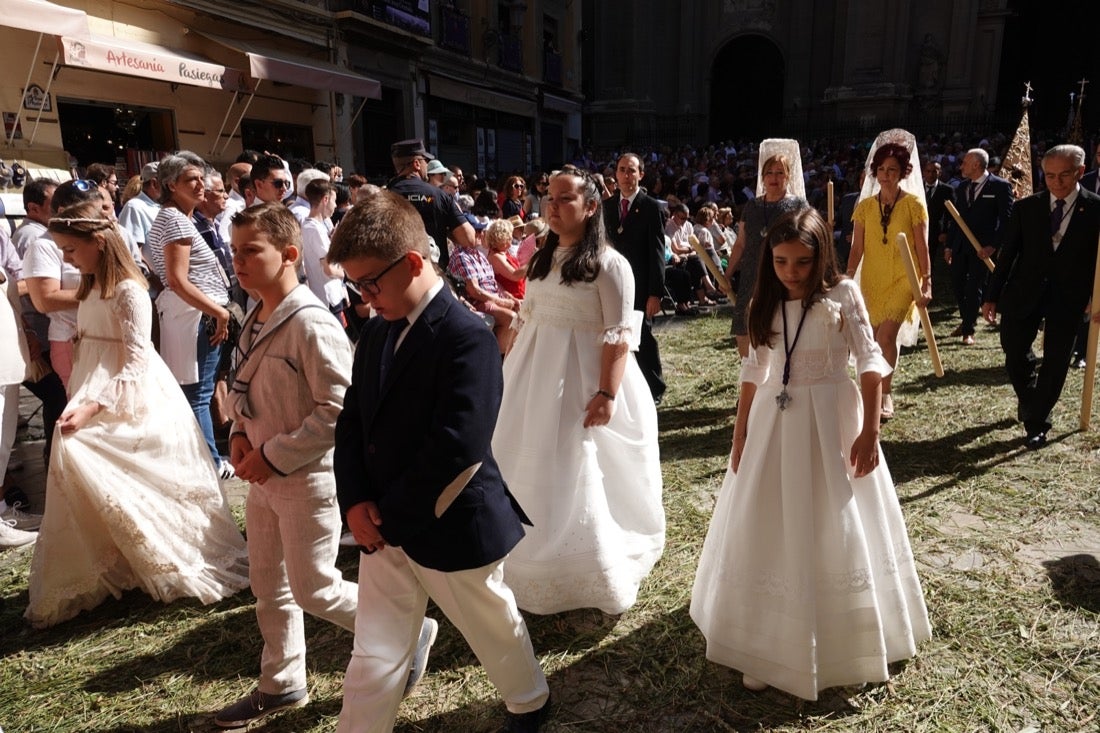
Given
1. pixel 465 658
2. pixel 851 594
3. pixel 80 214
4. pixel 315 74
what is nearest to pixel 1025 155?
pixel 851 594

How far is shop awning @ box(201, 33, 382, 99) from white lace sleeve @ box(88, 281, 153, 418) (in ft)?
36.6

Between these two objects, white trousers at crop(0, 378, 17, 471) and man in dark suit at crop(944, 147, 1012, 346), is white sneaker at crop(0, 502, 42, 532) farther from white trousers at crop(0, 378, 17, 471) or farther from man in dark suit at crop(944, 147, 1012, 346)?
man in dark suit at crop(944, 147, 1012, 346)

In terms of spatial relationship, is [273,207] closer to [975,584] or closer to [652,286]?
[975,584]

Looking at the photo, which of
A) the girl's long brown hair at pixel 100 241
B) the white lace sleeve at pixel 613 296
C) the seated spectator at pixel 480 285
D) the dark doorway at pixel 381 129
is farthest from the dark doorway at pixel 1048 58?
the girl's long brown hair at pixel 100 241

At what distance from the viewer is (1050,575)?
A: 3852mm

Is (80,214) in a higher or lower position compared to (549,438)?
higher

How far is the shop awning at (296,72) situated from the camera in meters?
13.4

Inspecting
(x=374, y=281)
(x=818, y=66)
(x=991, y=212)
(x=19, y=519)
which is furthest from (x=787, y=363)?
(x=818, y=66)

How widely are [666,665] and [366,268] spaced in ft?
7.05

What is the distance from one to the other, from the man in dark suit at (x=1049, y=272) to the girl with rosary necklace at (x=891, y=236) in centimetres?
68

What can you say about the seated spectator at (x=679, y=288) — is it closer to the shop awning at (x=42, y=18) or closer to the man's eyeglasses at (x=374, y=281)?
the shop awning at (x=42, y=18)

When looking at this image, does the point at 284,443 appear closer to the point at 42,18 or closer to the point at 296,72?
the point at 42,18

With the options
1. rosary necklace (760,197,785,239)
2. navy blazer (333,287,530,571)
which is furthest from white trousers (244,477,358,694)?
rosary necklace (760,197,785,239)

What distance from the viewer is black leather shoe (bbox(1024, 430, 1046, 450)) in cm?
557
